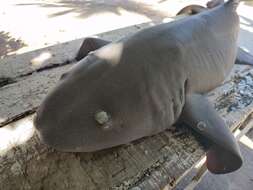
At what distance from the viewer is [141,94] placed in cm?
109

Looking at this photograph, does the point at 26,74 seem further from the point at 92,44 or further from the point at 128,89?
the point at 128,89

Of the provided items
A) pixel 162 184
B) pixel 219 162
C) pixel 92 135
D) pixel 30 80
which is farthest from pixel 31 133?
pixel 219 162

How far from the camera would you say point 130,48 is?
117cm

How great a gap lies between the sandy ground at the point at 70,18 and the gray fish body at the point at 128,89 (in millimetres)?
1618

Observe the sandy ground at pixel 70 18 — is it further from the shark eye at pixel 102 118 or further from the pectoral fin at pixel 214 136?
the shark eye at pixel 102 118

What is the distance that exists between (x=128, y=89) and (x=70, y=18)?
3.56 metres

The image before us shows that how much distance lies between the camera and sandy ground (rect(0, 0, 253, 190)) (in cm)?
365

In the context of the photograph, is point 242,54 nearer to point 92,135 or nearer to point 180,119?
point 180,119

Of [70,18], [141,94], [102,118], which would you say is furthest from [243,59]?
[70,18]

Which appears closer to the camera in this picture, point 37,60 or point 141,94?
point 141,94

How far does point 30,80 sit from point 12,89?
12 centimetres

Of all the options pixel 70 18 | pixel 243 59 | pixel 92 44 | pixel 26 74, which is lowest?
pixel 70 18

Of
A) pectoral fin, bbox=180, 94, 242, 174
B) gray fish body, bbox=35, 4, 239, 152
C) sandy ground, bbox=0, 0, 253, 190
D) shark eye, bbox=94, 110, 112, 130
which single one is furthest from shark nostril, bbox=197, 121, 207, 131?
sandy ground, bbox=0, 0, 253, 190

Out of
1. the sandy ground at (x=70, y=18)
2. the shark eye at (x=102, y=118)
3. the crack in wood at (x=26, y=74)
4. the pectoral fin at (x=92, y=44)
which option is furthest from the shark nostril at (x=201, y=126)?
the sandy ground at (x=70, y=18)
